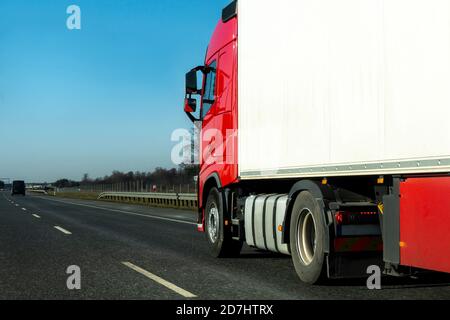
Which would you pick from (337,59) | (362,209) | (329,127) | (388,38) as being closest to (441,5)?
(388,38)

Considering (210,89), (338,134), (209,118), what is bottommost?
(338,134)

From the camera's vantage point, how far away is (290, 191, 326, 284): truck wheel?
6.03 meters

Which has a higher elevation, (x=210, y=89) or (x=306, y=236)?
(x=210, y=89)

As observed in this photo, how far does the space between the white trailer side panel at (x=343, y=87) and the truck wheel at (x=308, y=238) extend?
0.38 metres

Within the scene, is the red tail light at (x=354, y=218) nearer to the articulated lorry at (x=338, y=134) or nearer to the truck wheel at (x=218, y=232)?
the articulated lorry at (x=338, y=134)

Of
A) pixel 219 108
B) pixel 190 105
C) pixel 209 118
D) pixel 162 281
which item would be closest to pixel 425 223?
pixel 162 281

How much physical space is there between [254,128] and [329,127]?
1.96 m

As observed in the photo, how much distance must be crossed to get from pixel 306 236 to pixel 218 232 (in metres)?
2.72

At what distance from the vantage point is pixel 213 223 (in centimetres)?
944

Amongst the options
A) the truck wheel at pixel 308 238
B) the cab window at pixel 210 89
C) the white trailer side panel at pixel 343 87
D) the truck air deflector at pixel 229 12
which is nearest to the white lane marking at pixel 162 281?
the truck wheel at pixel 308 238

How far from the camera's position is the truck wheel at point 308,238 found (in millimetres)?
6027

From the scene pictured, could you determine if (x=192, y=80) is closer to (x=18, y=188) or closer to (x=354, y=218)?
(x=354, y=218)

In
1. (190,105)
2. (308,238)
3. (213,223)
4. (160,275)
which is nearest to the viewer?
(308,238)

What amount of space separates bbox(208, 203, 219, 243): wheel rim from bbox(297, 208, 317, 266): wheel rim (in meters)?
2.69
